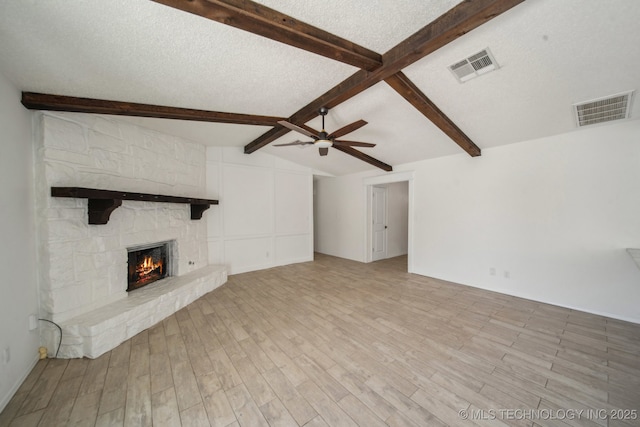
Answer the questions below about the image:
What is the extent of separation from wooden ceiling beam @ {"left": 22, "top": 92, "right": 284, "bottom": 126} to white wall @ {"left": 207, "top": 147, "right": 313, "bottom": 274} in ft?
5.87

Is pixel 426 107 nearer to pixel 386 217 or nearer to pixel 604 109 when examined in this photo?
pixel 604 109

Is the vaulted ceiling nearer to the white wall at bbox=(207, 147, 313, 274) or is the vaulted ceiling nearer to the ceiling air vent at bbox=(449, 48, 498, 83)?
the ceiling air vent at bbox=(449, 48, 498, 83)

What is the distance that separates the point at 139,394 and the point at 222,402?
701mm

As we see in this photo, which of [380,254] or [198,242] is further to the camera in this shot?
[380,254]

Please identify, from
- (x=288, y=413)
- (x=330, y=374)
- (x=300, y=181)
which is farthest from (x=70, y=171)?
(x=300, y=181)

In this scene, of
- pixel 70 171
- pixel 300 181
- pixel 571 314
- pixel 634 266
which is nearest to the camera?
pixel 70 171

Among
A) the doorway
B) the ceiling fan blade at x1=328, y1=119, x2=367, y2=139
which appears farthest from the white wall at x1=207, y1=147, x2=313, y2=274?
the ceiling fan blade at x1=328, y1=119, x2=367, y2=139

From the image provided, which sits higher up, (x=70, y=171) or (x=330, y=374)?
(x=70, y=171)

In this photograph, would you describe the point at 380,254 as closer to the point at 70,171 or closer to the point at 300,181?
the point at 300,181

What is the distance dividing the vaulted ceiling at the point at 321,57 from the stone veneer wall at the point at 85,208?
308mm

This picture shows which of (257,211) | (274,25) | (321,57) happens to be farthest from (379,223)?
(274,25)

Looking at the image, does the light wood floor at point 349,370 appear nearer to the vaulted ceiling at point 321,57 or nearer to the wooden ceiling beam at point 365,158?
the vaulted ceiling at point 321,57

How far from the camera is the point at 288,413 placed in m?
1.58

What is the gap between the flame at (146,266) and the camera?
11.0 ft
